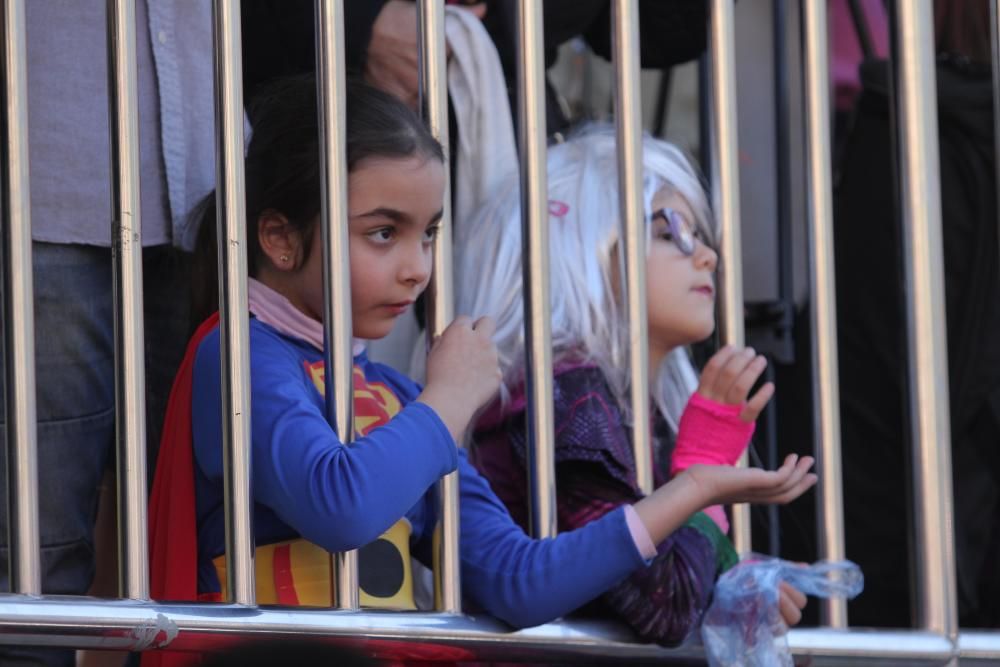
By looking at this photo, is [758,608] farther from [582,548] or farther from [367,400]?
[367,400]

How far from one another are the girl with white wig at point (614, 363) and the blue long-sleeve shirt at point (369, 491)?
9cm

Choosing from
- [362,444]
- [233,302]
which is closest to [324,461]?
[362,444]

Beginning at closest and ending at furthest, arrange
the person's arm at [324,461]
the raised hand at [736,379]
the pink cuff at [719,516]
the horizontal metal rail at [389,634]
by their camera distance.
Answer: the horizontal metal rail at [389,634] < the person's arm at [324,461] < the raised hand at [736,379] < the pink cuff at [719,516]

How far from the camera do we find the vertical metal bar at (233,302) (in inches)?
71.4

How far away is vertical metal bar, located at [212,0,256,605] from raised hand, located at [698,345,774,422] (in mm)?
651

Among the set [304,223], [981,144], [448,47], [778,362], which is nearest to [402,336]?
[448,47]

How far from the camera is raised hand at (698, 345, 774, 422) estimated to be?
2.18 m

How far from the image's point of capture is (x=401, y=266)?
204 centimetres

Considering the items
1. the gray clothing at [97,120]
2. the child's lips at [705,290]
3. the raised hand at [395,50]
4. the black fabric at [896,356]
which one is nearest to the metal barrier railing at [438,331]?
the gray clothing at [97,120]

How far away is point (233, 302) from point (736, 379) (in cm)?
69

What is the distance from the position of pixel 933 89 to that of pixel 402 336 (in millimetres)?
907

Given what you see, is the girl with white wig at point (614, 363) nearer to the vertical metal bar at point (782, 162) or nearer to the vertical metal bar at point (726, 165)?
the vertical metal bar at point (726, 165)

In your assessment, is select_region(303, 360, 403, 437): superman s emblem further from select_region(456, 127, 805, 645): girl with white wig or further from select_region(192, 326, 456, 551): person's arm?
select_region(456, 127, 805, 645): girl with white wig

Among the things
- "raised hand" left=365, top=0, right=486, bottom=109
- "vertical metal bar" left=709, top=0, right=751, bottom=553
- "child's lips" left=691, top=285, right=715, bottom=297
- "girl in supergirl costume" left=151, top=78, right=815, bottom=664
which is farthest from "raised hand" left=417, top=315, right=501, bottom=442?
"raised hand" left=365, top=0, right=486, bottom=109
